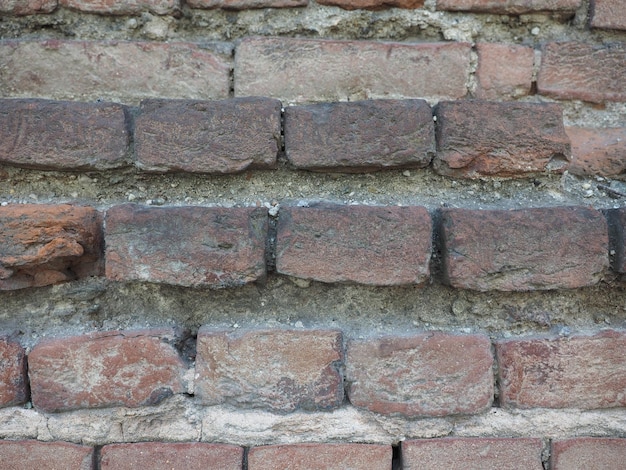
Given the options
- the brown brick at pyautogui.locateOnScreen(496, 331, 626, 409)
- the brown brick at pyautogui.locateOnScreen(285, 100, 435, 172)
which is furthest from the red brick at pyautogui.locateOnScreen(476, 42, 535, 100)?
the brown brick at pyautogui.locateOnScreen(496, 331, 626, 409)

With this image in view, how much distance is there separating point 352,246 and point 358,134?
146mm

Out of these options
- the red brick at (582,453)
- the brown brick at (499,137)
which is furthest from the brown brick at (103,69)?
the red brick at (582,453)

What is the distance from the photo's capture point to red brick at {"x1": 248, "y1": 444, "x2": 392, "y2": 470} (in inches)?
30.4

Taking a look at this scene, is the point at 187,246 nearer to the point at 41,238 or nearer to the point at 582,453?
the point at 41,238

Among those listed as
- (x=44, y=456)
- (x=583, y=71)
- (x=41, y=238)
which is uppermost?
(x=583, y=71)

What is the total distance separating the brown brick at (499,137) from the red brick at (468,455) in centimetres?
36

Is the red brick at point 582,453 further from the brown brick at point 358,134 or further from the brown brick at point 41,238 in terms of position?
the brown brick at point 41,238

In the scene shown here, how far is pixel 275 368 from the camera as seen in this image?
0.77 metres

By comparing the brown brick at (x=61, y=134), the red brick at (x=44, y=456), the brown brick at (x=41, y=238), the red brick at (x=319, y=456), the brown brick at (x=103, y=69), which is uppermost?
the brown brick at (x=103, y=69)

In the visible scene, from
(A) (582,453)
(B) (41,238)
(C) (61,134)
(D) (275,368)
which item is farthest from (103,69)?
(A) (582,453)

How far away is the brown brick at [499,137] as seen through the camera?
78cm

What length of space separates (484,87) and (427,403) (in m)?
0.45

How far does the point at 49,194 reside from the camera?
0.81m

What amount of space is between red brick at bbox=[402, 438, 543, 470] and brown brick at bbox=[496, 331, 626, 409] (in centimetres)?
6
